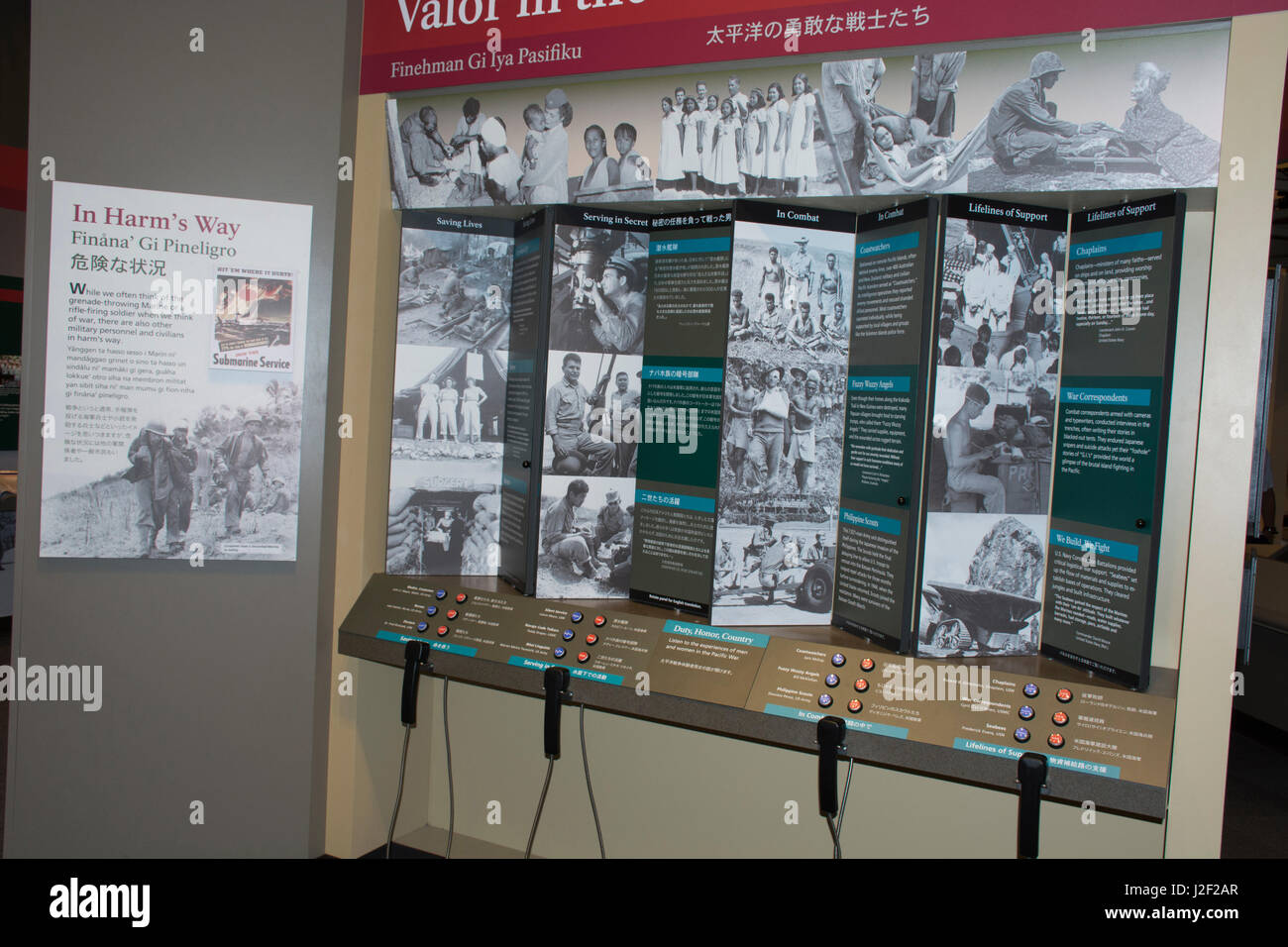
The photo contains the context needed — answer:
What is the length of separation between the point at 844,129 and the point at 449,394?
55.7 inches

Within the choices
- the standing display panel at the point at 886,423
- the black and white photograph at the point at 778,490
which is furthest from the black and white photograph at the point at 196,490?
the standing display panel at the point at 886,423

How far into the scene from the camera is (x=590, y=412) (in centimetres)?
262

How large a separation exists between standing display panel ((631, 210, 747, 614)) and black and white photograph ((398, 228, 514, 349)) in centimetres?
52

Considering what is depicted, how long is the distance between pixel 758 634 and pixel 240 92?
2134mm

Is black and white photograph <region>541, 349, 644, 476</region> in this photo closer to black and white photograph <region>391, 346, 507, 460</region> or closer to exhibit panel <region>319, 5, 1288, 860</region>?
exhibit panel <region>319, 5, 1288, 860</region>

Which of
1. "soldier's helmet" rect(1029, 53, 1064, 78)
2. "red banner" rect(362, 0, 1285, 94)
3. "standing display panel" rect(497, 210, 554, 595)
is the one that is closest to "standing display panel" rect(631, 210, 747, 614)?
"standing display panel" rect(497, 210, 554, 595)

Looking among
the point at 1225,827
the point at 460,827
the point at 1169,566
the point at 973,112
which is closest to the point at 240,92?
the point at 973,112

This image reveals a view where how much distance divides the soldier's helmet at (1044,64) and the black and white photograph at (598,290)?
111 centimetres

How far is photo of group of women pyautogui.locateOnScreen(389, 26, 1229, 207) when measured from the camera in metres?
1.94

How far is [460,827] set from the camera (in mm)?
3055

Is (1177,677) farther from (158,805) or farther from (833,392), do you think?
(158,805)

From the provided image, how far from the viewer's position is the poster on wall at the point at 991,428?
2150 mm

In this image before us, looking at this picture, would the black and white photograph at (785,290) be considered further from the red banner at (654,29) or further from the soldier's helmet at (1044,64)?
the soldier's helmet at (1044,64)

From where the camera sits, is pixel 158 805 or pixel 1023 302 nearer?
pixel 1023 302
